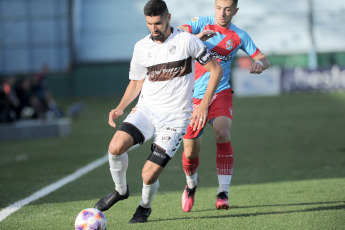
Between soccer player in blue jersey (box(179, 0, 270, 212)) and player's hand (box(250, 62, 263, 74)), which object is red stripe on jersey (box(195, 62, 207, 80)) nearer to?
soccer player in blue jersey (box(179, 0, 270, 212))

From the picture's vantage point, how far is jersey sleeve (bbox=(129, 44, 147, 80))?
5156mm

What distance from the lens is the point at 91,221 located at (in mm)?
4598

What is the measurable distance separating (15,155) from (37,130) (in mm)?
3987

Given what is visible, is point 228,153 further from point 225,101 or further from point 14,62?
point 14,62

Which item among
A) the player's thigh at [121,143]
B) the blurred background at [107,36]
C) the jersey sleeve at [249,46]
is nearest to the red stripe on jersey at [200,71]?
the jersey sleeve at [249,46]

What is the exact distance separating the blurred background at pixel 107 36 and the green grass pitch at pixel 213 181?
745 inches

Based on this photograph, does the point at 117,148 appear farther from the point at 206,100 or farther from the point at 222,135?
the point at 222,135

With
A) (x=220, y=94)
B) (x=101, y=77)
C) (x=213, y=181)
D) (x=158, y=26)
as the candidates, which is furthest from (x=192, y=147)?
(x=101, y=77)

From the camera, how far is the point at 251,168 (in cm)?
846

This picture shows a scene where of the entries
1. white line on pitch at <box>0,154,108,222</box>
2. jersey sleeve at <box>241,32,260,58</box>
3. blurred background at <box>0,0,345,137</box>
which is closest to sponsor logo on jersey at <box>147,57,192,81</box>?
jersey sleeve at <box>241,32,260,58</box>

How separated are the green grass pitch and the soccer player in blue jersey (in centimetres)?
36

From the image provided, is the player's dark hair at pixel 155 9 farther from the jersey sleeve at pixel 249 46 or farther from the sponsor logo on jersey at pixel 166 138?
the jersey sleeve at pixel 249 46

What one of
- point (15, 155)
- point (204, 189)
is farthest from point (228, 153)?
point (15, 155)

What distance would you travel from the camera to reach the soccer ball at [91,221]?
15.0 feet
